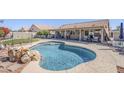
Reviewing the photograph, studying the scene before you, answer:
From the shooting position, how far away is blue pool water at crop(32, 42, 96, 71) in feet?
26.8

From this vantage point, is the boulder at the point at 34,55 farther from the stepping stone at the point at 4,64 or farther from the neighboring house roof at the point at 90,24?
the neighboring house roof at the point at 90,24

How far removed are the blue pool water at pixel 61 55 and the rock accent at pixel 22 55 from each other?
0.20 m

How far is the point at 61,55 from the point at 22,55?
1482mm

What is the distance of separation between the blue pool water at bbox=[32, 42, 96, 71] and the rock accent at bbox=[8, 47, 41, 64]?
0.67ft

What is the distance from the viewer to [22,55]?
27.5 ft

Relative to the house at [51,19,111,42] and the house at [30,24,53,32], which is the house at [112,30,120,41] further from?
the house at [30,24,53,32]

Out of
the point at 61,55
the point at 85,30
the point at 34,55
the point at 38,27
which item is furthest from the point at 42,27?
the point at 85,30

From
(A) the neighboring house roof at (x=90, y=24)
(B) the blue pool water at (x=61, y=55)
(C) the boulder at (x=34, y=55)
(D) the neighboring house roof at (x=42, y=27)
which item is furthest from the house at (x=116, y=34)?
(C) the boulder at (x=34, y=55)

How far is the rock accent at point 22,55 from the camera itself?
8312mm

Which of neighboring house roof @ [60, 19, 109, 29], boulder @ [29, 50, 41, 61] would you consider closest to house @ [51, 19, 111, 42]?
neighboring house roof @ [60, 19, 109, 29]
